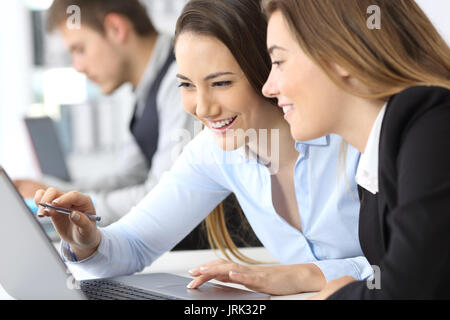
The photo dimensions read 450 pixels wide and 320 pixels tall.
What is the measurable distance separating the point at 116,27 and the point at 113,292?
1679 mm

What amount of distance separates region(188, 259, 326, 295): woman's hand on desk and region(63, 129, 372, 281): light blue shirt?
0.08m

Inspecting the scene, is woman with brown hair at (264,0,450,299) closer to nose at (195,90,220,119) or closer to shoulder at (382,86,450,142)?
shoulder at (382,86,450,142)

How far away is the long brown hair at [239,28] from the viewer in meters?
1.19

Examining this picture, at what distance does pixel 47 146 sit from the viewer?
2104 millimetres

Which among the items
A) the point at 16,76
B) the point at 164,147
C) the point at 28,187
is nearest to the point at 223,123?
the point at 28,187

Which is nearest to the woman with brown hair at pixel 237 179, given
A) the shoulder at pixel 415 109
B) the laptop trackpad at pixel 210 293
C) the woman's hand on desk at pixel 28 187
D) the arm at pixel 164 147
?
the laptop trackpad at pixel 210 293

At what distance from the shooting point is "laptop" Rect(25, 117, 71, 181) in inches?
80.6

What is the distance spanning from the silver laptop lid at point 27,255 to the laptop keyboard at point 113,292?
69mm

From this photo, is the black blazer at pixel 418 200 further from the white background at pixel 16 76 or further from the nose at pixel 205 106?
the white background at pixel 16 76

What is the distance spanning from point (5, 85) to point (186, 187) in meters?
3.62

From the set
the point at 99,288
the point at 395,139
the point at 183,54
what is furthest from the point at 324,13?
the point at 99,288

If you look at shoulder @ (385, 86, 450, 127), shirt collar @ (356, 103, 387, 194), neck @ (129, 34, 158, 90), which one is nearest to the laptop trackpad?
shirt collar @ (356, 103, 387, 194)
